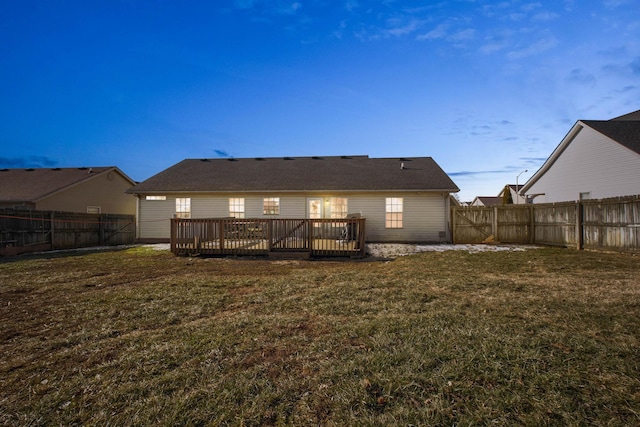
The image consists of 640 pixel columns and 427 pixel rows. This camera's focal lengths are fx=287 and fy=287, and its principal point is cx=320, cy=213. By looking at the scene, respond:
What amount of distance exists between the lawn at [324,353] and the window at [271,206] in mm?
10258

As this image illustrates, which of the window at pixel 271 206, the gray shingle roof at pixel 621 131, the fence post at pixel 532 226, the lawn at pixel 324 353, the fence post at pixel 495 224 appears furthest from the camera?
the window at pixel 271 206

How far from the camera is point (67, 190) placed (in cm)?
1938

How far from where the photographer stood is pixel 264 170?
18797 millimetres

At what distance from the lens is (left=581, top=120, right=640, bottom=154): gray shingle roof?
1389cm

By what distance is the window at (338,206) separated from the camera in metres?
16.0

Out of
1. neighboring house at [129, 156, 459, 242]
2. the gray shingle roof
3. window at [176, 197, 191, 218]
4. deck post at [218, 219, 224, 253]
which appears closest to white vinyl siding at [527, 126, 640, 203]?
the gray shingle roof

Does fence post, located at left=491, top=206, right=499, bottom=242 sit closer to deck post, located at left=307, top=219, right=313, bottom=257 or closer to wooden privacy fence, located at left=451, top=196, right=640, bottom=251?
wooden privacy fence, located at left=451, top=196, right=640, bottom=251

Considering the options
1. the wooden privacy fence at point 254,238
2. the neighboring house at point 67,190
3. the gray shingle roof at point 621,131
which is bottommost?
the wooden privacy fence at point 254,238

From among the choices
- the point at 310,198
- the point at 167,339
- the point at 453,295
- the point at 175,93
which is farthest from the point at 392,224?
the point at 175,93

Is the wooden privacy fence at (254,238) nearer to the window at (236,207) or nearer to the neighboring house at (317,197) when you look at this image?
the neighboring house at (317,197)

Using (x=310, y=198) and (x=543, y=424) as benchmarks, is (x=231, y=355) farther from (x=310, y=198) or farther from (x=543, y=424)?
(x=310, y=198)

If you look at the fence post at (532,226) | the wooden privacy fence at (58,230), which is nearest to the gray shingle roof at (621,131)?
the fence post at (532,226)

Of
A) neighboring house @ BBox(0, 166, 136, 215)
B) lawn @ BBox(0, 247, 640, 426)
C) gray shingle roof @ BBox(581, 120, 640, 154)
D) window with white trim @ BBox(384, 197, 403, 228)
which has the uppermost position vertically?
gray shingle roof @ BBox(581, 120, 640, 154)

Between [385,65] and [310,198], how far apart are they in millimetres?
8012
